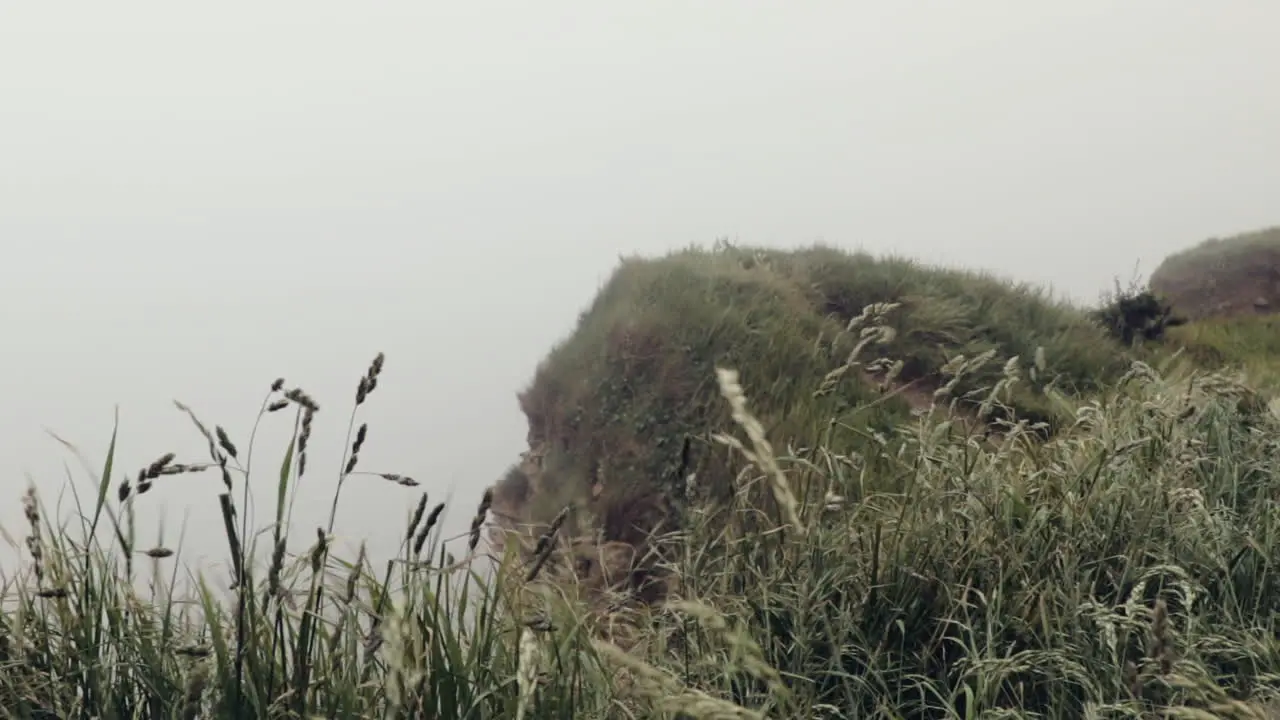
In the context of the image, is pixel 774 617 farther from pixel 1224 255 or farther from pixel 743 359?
pixel 1224 255

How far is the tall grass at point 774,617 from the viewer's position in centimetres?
171

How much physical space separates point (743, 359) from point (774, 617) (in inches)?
175

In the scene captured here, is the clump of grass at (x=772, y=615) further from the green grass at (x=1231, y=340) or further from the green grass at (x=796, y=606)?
the green grass at (x=1231, y=340)

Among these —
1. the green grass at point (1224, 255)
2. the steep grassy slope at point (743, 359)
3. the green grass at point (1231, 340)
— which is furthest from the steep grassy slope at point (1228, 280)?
the steep grassy slope at point (743, 359)

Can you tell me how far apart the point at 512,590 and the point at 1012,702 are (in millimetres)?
1481

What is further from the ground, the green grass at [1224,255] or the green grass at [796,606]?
the green grass at [1224,255]

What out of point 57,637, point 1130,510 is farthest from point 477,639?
point 1130,510

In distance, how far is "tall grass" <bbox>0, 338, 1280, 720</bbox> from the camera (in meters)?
1.71

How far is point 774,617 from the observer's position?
259 centimetres

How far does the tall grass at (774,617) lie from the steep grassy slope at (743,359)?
243 cm

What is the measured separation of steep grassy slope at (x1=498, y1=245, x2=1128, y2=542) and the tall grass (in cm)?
243

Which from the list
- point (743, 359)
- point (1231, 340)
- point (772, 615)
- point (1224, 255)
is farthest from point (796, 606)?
point (1224, 255)

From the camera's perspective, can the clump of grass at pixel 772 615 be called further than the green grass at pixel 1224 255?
No

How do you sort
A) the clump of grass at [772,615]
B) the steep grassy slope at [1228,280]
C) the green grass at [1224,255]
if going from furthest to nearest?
1. the green grass at [1224,255]
2. the steep grassy slope at [1228,280]
3. the clump of grass at [772,615]
